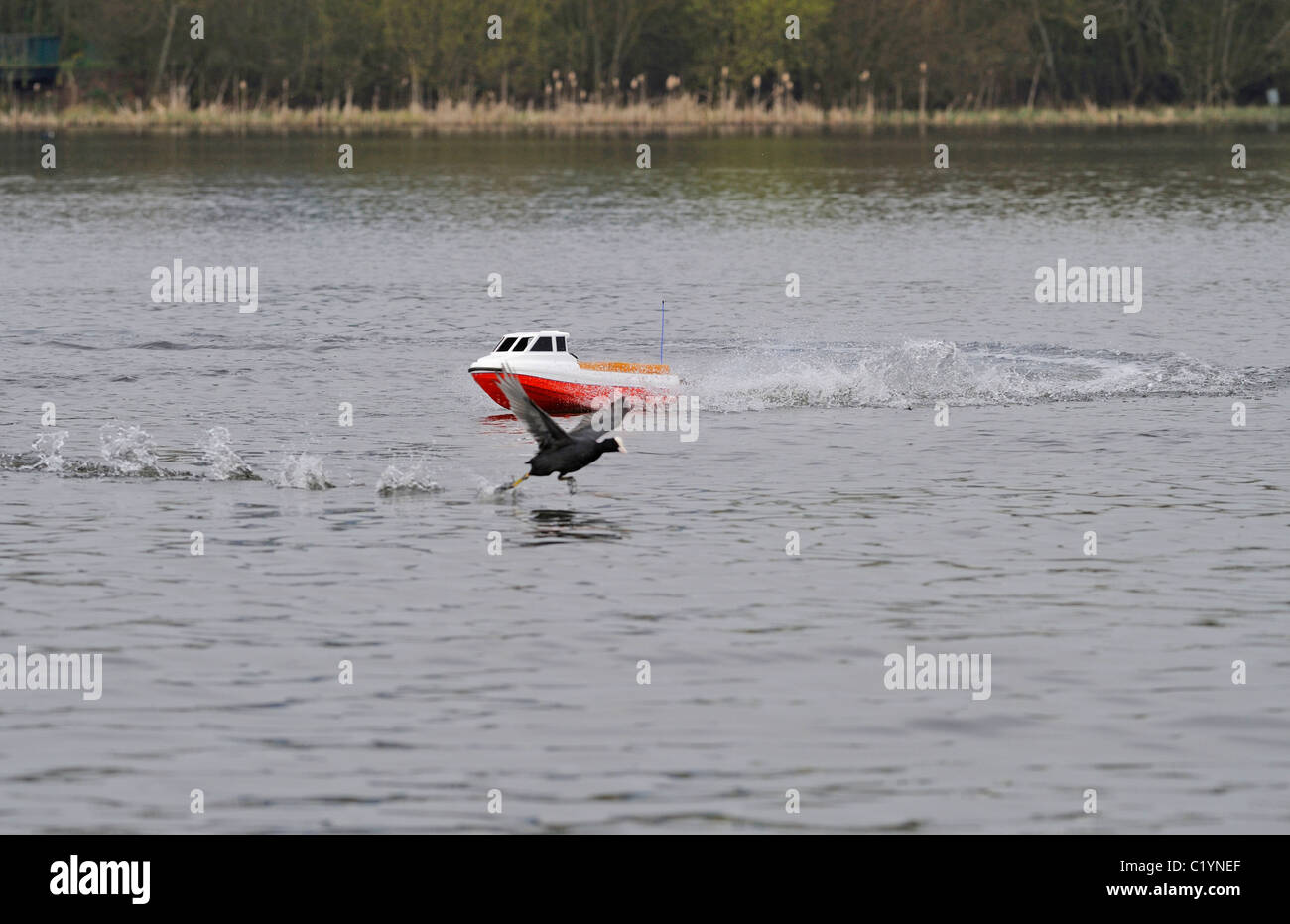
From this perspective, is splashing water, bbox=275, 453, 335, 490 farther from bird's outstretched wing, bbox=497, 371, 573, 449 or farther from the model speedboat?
the model speedboat

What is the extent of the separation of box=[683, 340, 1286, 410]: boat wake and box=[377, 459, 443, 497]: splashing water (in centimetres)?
762

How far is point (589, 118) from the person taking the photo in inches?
4724

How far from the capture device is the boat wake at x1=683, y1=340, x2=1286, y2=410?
33.6m

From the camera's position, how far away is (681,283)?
53.1 meters

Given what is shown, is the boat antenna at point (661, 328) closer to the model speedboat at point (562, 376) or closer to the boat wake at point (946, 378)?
the boat wake at point (946, 378)

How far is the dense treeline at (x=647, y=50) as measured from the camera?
121750mm

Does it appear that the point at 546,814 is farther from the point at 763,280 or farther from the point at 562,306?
→ the point at 763,280
